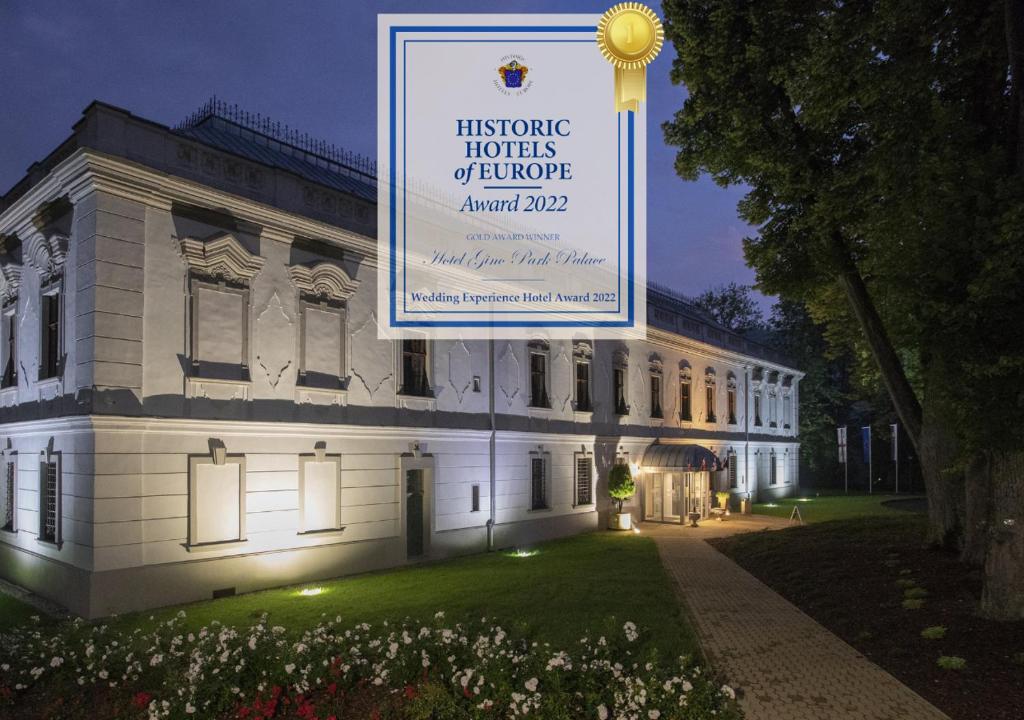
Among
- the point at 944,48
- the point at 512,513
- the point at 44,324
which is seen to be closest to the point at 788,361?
the point at 512,513

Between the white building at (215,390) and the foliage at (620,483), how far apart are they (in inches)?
199

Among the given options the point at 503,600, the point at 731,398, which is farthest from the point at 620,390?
the point at 503,600

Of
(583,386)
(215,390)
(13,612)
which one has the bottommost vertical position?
(13,612)

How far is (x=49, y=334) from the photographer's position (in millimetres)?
15125

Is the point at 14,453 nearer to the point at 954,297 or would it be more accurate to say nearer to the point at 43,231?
the point at 43,231

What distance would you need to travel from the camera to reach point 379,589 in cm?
1449

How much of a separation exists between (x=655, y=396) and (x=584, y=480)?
6868 mm

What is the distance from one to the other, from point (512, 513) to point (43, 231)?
14.3 metres

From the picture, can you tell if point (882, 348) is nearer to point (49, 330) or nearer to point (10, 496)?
point (49, 330)

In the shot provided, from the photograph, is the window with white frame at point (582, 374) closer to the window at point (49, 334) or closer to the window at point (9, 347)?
the window at point (49, 334)

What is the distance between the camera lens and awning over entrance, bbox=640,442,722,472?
27703 millimetres

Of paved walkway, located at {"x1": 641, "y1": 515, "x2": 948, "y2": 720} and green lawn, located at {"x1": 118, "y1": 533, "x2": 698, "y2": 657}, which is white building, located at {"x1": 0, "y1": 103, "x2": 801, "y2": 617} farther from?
paved walkway, located at {"x1": 641, "y1": 515, "x2": 948, "y2": 720}

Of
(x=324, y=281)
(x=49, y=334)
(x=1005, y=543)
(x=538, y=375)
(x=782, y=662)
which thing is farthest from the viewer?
(x=538, y=375)

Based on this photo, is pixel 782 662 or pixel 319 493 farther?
pixel 319 493
